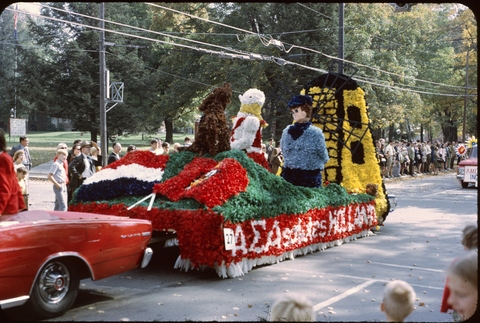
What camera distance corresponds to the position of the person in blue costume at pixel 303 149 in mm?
10516

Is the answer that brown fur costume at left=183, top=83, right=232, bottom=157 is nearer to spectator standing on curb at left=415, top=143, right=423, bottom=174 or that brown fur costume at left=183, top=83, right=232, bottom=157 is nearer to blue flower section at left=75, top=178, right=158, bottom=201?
blue flower section at left=75, top=178, right=158, bottom=201

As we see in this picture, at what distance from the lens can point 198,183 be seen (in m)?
8.35

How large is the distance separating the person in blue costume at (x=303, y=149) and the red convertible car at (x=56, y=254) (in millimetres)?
4425

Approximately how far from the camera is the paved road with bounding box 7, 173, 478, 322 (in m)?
6.34

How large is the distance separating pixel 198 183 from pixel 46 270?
2.95 metres

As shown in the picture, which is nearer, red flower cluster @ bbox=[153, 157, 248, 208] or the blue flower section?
red flower cluster @ bbox=[153, 157, 248, 208]

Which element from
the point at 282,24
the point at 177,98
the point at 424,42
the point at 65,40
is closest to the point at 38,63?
the point at 65,40

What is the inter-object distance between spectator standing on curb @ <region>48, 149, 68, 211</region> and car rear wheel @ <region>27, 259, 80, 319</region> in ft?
18.0

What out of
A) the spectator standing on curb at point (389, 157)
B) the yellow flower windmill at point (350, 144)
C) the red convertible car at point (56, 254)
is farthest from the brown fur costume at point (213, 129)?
the spectator standing on curb at point (389, 157)

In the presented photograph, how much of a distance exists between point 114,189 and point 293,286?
10.9ft

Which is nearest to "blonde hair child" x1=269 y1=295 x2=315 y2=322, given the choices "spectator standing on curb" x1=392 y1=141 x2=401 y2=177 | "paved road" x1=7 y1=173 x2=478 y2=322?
"paved road" x1=7 y1=173 x2=478 y2=322

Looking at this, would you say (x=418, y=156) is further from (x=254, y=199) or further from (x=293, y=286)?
(x=293, y=286)

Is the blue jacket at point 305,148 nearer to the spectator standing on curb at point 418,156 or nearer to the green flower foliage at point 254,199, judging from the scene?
the green flower foliage at point 254,199

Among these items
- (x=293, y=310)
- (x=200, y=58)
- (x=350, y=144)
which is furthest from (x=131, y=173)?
(x=200, y=58)
